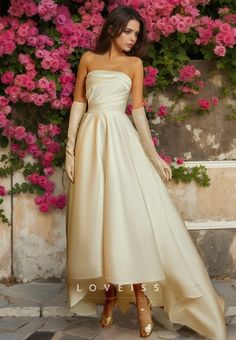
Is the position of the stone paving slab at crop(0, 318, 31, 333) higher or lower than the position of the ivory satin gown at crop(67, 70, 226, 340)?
lower

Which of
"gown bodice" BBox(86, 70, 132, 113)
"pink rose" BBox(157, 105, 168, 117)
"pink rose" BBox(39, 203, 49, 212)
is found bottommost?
"pink rose" BBox(39, 203, 49, 212)

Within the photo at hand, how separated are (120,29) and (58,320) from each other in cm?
212

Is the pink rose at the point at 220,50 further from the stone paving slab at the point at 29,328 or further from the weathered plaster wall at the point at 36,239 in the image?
the stone paving slab at the point at 29,328

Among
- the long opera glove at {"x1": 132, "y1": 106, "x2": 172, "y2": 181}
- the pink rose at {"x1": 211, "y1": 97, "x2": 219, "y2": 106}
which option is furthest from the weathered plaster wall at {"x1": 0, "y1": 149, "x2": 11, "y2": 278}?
the pink rose at {"x1": 211, "y1": 97, "x2": 219, "y2": 106}

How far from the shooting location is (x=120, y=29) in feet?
14.1

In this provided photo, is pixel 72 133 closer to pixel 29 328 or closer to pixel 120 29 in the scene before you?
pixel 120 29

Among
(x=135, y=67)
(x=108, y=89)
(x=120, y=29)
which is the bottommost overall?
(x=108, y=89)

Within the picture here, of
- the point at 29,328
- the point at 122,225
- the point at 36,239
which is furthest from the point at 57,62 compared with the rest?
the point at 29,328

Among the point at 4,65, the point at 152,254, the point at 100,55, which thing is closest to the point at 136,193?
the point at 152,254

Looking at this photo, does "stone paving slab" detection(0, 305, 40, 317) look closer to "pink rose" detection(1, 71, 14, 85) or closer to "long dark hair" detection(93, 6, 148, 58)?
"pink rose" detection(1, 71, 14, 85)

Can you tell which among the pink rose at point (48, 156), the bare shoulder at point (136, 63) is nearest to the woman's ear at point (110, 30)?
the bare shoulder at point (136, 63)

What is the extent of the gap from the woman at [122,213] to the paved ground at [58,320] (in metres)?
0.14

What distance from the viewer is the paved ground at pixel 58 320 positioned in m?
4.31

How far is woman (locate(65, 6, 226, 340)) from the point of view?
158 inches
